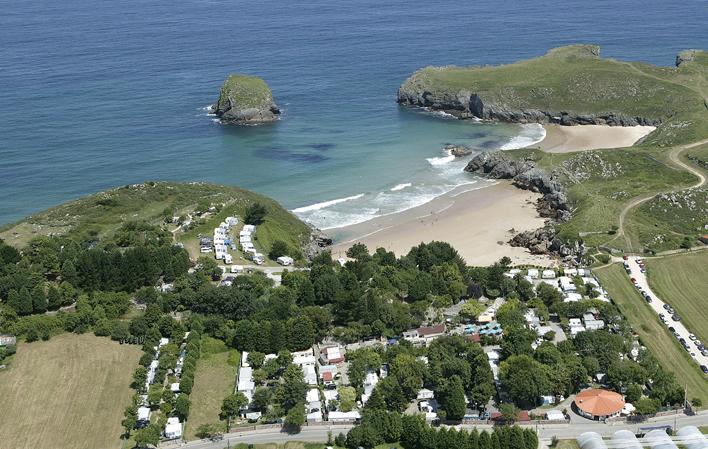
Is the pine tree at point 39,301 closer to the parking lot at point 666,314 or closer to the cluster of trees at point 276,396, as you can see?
the cluster of trees at point 276,396

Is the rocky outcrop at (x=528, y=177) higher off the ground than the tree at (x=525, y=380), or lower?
lower

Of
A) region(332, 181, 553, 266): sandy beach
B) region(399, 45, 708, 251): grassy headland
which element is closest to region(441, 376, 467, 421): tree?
region(332, 181, 553, 266): sandy beach

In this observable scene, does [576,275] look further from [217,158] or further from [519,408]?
[217,158]

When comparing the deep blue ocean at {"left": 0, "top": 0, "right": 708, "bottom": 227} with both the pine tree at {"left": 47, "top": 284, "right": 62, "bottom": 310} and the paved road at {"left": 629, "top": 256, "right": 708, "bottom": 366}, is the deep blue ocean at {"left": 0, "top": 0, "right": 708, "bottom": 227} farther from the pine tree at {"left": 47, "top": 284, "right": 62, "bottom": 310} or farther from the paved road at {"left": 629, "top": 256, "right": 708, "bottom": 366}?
the paved road at {"left": 629, "top": 256, "right": 708, "bottom": 366}

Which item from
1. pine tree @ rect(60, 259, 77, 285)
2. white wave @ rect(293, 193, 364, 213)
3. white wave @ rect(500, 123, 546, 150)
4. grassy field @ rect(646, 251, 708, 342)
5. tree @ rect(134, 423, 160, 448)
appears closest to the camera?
tree @ rect(134, 423, 160, 448)

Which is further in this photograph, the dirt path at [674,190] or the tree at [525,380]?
the dirt path at [674,190]

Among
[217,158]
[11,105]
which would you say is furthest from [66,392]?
[11,105]

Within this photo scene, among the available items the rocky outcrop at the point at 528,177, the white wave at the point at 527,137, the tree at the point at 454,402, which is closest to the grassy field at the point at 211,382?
the tree at the point at 454,402
